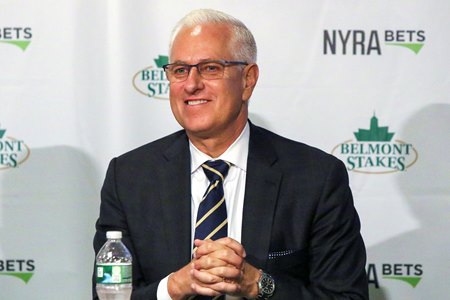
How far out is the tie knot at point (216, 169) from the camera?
288 centimetres

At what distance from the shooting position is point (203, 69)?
2850mm

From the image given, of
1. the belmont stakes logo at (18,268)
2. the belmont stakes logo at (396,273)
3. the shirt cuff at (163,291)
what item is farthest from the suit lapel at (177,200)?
the belmont stakes logo at (396,273)

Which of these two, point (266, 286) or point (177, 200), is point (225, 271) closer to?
point (266, 286)

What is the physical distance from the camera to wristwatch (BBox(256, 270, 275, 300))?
260cm

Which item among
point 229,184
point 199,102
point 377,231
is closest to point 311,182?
point 229,184

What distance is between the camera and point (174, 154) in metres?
2.98

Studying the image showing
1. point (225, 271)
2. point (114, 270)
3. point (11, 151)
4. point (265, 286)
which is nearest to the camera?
point (114, 270)

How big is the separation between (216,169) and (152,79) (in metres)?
0.90

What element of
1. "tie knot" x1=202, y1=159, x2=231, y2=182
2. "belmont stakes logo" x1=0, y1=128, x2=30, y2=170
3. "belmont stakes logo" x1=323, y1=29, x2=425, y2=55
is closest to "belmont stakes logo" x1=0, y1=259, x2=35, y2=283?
"belmont stakes logo" x1=0, y1=128, x2=30, y2=170

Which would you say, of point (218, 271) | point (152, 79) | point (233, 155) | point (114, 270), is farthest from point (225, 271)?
point (152, 79)

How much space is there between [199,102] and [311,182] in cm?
45

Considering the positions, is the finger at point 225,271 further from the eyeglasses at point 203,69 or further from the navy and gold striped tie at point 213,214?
the eyeglasses at point 203,69

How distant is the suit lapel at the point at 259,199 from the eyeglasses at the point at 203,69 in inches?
11.2

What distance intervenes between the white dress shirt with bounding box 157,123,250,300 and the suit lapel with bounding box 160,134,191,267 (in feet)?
0.09
